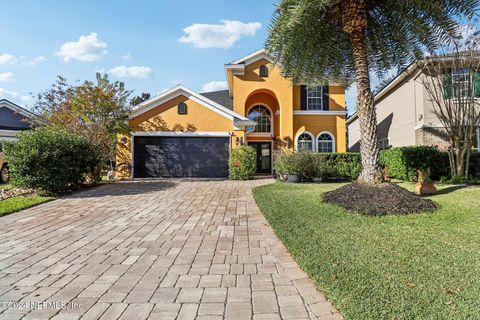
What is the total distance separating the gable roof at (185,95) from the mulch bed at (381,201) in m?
10.8

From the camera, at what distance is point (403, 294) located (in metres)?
2.89

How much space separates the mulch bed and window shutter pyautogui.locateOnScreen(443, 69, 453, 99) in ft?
28.2

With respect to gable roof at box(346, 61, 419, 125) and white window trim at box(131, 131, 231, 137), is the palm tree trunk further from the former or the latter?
white window trim at box(131, 131, 231, 137)

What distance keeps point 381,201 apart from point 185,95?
13347mm

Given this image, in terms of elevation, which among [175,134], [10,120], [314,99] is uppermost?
[314,99]

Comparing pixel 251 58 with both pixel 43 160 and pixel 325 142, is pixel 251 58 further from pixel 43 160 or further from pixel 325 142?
pixel 43 160

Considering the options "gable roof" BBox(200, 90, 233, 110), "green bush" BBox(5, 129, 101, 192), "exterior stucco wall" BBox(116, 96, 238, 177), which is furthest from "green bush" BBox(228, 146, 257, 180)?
"green bush" BBox(5, 129, 101, 192)

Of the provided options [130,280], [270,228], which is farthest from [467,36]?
[130,280]

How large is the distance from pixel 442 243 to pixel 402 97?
14.7m

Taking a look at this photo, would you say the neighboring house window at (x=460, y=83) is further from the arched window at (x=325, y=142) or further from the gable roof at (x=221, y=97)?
the gable roof at (x=221, y=97)

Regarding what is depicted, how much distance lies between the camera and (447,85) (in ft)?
43.8

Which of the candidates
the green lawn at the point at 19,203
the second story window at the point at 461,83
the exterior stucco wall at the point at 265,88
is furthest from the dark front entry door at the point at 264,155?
the green lawn at the point at 19,203

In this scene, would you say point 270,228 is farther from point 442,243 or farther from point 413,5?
point 413,5

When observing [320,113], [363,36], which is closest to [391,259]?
[363,36]
